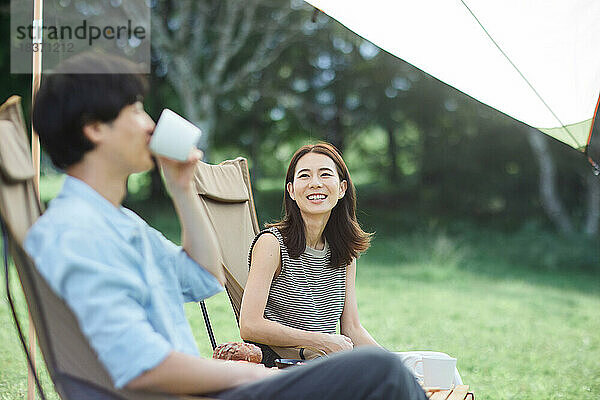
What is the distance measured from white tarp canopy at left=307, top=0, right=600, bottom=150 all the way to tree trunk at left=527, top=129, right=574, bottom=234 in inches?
358

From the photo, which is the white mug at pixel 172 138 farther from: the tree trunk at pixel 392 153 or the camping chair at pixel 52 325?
the tree trunk at pixel 392 153

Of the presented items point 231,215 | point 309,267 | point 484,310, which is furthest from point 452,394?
point 484,310

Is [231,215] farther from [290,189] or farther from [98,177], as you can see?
[98,177]

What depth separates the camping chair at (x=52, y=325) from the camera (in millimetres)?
1446

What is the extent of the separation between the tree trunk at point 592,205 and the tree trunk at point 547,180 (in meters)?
0.38

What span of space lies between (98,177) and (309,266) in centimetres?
117

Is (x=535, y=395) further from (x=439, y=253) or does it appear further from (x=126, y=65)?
(x=439, y=253)

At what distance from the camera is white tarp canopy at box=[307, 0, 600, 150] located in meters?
2.55

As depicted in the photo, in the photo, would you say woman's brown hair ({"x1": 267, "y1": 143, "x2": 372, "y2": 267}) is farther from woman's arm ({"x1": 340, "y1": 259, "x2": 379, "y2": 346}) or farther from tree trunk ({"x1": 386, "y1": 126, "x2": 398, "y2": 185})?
tree trunk ({"x1": 386, "y1": 126, "x2": 398, "y2": 185})

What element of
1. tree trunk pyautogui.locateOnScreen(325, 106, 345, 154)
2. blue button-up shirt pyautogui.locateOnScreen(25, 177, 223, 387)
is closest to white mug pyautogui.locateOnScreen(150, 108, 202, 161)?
blue button-up shirt pyautogui.locateOnScreen(25, 177, 223, 387)

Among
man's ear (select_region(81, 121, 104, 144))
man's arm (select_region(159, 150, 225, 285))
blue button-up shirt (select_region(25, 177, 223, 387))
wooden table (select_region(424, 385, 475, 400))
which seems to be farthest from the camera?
wooden table (select_region(424, 385, 475, 400))

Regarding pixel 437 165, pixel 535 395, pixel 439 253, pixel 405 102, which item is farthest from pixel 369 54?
pixel 535 395

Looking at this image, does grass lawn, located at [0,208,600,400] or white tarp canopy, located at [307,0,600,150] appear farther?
grass lawn, located at [0,208,600,400]

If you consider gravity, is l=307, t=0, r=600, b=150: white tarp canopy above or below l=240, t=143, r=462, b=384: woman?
above
